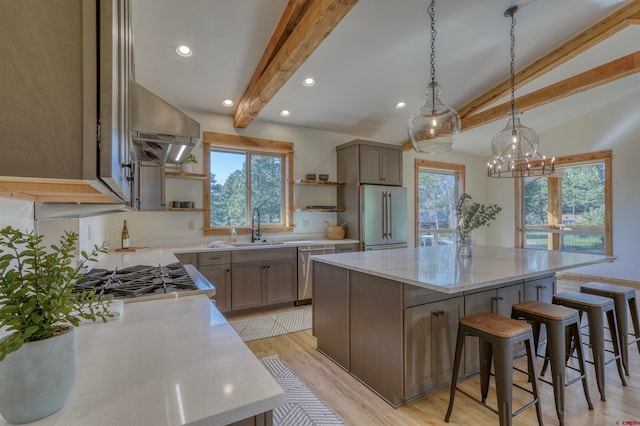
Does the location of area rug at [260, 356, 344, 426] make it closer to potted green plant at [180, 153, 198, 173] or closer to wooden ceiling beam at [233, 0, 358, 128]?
wooden ceiling beam at [233, 0, 358, 128]

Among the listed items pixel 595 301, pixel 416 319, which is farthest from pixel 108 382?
pixel 595 301

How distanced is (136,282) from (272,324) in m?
2.08

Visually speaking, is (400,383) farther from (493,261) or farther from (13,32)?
(13,32)

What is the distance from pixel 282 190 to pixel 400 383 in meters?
3.44

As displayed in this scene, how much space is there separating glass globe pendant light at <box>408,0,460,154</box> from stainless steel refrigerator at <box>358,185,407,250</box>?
6.71 feet

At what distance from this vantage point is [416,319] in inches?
77.5

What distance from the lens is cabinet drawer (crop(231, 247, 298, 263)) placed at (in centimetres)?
371

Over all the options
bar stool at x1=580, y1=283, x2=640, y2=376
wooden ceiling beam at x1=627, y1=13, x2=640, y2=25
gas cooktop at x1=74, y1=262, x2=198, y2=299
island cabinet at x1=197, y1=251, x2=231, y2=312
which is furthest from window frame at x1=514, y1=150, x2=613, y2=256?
gas cooktop at x1=74, y1=262, x2=198, y2=299

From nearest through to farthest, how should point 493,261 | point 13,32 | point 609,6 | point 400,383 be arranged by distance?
point 13,32 < point 400,383 < point 493,261 < point 609,6

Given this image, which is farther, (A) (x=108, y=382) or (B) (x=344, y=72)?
(B) (x=344, y=72)

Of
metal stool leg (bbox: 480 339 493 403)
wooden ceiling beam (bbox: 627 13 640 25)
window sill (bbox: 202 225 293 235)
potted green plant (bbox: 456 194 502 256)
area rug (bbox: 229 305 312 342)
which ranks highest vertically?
wooden ceiling beam (bbox: 627 13 640 25)

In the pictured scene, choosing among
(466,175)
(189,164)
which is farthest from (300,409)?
(466,175)

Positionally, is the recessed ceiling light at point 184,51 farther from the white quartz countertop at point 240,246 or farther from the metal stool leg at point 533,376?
the metal stool leg at point 533,376

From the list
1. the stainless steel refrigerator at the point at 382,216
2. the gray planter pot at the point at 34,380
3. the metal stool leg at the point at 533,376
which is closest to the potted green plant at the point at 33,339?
the gray planter pot at the point at 34,380
